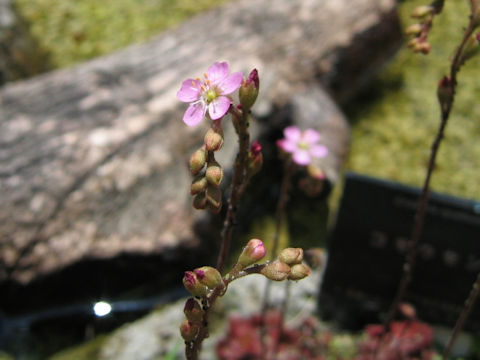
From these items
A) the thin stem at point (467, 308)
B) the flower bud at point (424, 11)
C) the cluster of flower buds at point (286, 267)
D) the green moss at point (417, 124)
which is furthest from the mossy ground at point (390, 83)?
the cluster of flower buds at point (286, 267)

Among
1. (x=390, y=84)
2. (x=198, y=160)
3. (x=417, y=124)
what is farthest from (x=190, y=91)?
(x=390, y=84)

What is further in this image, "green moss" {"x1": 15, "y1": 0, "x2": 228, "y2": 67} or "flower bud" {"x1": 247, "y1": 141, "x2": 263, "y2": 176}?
"green moss" {"x1": 15, "y1": 0, "x2": 228, "y2": 67}

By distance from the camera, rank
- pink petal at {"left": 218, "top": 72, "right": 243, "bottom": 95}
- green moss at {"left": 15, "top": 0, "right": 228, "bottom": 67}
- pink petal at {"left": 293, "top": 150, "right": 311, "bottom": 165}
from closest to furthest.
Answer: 1. pink petal at {"left": 218, "top": 72, "right": 243, "bottom": 95}
2. pink petal at {"left": 293, "top": 150, "right": 311, "bottom": 165}
3. green moss at {"left": 15, "top": 0, "right": 228, "bottom": 67}

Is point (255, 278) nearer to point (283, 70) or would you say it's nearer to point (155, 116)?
point (155, 116)

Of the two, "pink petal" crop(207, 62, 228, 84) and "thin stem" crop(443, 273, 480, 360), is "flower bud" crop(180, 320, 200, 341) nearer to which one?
"pink petal" crop(207, 62, 228, 84)

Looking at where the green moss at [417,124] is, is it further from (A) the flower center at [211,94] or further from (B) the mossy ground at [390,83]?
(A) the flower center at [211,94]

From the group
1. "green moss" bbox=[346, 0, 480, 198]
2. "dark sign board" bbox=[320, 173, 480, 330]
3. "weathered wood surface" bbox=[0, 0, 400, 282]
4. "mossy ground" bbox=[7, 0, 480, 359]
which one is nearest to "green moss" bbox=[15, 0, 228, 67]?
"mossy ground" bbox=[7, 0, 480, 359]
